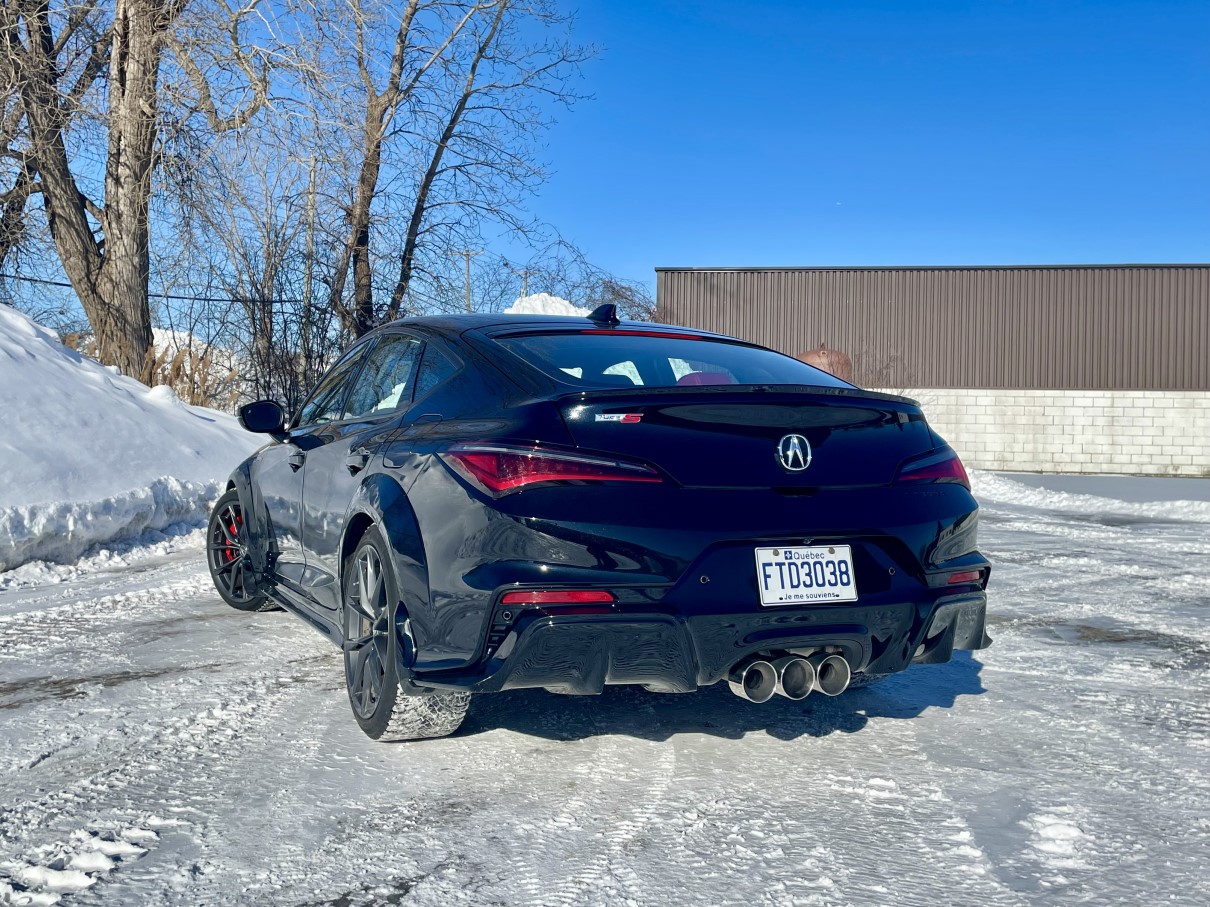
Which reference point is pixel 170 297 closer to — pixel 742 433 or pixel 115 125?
Result: pixel 115 125

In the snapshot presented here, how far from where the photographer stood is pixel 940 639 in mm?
3613

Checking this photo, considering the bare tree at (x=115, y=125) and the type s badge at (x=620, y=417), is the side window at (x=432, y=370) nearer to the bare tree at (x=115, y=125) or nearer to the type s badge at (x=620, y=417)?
the type s badge at (x=620, y=417)

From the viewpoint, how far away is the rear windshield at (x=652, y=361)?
12.5 feet

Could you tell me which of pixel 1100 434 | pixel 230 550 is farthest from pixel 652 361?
pixel 1100 434

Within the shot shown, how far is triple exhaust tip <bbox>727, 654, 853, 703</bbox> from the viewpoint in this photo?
3342mm

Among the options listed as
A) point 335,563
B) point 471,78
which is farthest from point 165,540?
point 471,78

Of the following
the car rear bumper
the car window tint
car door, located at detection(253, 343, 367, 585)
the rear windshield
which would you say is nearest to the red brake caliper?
car door, located at detection(253, 343, 367, 585)

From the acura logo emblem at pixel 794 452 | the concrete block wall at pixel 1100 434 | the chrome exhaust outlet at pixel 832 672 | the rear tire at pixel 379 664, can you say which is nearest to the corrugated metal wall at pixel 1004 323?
the concrete block wall at pixel 1100 434

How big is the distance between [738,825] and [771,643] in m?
0.53

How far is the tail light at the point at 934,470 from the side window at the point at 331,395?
98.1 inches

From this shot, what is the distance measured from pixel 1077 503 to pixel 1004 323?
15038 millimetres

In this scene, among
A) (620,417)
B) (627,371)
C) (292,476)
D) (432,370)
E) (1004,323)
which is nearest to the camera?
(620,417)

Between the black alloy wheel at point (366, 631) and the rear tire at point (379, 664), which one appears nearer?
the rear tire at point (379, 664)

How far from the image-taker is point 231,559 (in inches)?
245
